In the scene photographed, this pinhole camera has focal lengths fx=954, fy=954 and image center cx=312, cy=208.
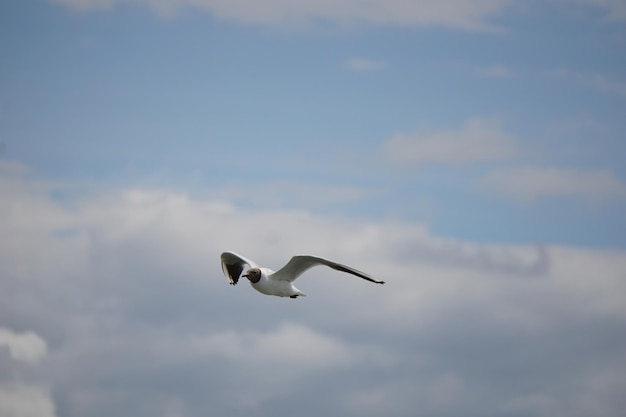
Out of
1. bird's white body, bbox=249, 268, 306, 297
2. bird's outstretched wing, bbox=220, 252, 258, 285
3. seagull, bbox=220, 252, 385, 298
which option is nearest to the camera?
seagull, bbox=220, 252, 385, 298

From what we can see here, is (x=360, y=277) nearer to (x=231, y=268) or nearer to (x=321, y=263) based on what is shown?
(x=321, y=263)

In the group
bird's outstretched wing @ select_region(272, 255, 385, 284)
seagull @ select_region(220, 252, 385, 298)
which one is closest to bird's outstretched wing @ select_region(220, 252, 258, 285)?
seagull @ select_region(220, 252, 385, 298)

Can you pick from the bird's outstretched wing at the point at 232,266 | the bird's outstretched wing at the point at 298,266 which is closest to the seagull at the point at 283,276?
the bird's outstretched wing at the point at 298,266

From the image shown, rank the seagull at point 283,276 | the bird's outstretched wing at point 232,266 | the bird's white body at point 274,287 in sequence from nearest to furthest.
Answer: the seagull at point 283,276
the bird's white body at point 274,287
the bird's outstretched wing at point 232,266

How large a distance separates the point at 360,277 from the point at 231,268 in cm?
1440

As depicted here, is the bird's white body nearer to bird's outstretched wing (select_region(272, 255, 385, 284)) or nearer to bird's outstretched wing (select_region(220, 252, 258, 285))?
bird's outstretched wing (select_region(272, 255, 385, 284))

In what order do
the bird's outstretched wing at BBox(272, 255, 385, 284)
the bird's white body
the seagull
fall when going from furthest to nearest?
the bird's white body, the seagull, the bird's outstretched wing at BBox(272, 255, 385, 284)

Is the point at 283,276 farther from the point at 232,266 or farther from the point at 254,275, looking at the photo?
the point at 232,266

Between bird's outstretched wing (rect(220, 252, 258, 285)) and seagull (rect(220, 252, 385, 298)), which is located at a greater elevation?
bird's outstretched wing (rect(220, 252, 258, 285))

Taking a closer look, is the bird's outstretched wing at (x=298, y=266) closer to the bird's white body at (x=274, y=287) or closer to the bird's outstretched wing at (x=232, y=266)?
the bird's white body at (x=274, y=287)

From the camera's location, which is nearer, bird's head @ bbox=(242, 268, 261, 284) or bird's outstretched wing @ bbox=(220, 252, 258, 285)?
bird's head @ bbox=(242, 268, 261, 284)

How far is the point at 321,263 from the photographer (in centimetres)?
4594

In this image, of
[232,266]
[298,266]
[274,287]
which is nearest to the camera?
[298,266]

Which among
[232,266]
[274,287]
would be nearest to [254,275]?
[274,287]
